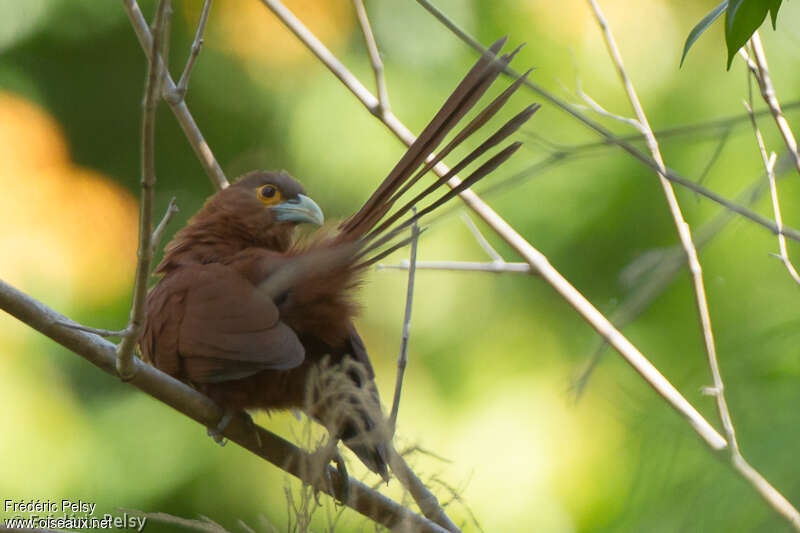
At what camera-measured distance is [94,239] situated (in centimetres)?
299

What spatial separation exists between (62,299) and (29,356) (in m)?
0.22

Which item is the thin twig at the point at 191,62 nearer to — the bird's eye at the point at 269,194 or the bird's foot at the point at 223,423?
the bird's eye at the point at 269,194

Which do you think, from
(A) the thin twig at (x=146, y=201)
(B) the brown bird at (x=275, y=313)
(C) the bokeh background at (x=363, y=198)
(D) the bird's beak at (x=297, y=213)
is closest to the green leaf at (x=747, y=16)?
(B) the brown bird at (x=275, y=313)

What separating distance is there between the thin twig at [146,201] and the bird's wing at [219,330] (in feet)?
0.86

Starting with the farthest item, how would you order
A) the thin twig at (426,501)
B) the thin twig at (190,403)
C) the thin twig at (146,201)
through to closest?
the thin twig at (426,501)
the thin twig at (190,403)
the thin twig at (146,201)

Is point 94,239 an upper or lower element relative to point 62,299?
upper

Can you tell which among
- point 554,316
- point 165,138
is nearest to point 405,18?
point 165,138

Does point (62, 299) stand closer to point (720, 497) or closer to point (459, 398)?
point (459, 398)

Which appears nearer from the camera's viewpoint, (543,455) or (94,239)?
(543,455)

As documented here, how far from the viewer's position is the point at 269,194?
5.75ft

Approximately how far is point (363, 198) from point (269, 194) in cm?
113

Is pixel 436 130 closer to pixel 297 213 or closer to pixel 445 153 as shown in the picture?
pixel 445 153

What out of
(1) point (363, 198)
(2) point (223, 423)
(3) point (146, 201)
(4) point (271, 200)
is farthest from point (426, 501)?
(1) point (363, 198)

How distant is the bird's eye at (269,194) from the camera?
5.72 feet
